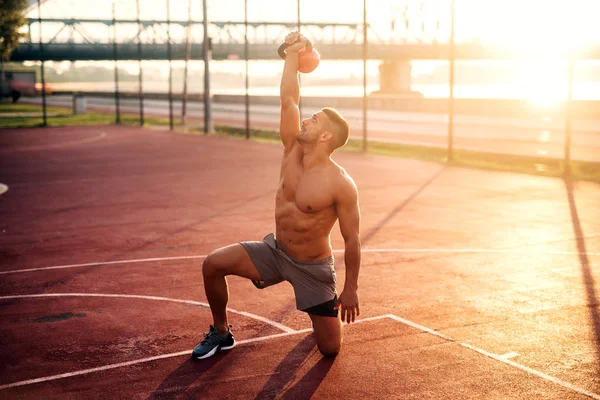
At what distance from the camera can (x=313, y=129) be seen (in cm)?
691

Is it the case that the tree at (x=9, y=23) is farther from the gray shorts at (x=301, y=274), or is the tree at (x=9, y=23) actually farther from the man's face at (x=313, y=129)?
the man's face at (x=313, y=129)

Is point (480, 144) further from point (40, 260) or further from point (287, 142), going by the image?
point (287, 142)

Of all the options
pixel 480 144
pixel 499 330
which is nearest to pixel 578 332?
pixel 499 330

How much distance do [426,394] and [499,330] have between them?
1873mm

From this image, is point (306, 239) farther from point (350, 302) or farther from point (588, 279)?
point (588, 279)

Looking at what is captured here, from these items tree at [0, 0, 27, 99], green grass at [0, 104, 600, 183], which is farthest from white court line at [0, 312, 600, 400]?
tree at [0, 0, 27, 99]

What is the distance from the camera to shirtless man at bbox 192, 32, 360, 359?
6.88 meters

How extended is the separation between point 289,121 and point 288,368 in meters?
2.23

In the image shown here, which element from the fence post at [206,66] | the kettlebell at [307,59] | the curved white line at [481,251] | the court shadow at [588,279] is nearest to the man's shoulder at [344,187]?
the kettlebell at [307,59]

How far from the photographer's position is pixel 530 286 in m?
9.44

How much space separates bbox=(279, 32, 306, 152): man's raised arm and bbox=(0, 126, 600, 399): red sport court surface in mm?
2012

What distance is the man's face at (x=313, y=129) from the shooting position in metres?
6.91

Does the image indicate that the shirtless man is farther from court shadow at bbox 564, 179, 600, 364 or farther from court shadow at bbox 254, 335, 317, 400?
court shadow at bbox 564, 179, 600, 364

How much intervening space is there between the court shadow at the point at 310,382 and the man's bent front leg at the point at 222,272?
3.23 feet
